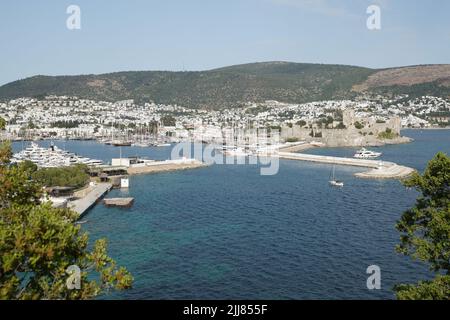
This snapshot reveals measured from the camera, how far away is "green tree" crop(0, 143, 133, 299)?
6.70 meters

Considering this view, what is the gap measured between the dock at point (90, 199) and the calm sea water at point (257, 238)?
0.61 meters

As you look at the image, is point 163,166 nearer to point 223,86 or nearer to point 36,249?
point 36,249

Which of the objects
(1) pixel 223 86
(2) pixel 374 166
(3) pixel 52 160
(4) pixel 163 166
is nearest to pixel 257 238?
(4) pixel 163 166

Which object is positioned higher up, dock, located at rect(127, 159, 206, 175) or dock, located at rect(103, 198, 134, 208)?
dock, located at rect(127, 159, 206, 175)

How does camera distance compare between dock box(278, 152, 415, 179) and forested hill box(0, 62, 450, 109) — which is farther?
forested hill box(0, 62, 450, 109)

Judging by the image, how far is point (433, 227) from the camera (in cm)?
978

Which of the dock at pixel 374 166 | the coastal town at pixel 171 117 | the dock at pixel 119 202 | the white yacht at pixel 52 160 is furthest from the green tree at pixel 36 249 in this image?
the coastal town at pixel 171 117

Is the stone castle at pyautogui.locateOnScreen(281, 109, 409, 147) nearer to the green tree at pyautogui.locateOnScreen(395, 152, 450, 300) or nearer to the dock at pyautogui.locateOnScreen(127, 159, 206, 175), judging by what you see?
the dock at pyautogui.locateOnScreen(127, 159, 206, 175)

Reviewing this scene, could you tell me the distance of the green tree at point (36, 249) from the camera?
264 inches

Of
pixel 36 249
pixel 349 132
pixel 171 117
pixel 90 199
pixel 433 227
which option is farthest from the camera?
pixel 171 117

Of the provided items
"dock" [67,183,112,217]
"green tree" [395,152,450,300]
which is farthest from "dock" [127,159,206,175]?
"green tree" [395,152,450,300]

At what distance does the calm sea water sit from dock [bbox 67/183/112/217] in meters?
0.61

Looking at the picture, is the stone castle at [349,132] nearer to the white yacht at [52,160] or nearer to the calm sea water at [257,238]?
the calm sea water at [257,238]

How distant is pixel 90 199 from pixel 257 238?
13033 millimetres
